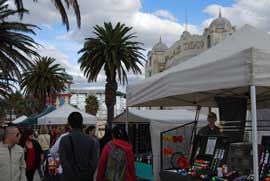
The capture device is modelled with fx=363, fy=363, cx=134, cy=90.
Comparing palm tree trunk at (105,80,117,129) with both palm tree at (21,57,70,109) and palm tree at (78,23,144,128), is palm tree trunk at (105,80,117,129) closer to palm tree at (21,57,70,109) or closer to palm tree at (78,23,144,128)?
palm tree at (78,23,144,128)

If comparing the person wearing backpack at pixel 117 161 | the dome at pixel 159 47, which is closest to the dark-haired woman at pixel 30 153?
the person wearing backpack at pixel 117 161

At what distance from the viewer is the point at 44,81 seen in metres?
35.5

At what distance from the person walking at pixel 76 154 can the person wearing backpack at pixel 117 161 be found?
0.23m

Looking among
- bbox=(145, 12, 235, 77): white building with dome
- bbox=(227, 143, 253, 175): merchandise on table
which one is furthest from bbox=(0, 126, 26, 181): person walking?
bbox=(145, 12, 235, 77): white building with dome

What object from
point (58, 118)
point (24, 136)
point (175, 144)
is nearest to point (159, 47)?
point (58, 118)

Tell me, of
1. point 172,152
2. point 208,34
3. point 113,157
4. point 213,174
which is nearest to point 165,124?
point 172,152

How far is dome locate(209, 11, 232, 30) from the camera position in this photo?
41425 mm

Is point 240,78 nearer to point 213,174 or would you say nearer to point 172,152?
point 213,174

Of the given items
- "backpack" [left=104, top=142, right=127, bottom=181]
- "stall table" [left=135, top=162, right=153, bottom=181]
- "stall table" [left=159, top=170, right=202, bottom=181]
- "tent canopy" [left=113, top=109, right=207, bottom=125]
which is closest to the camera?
"backpack" [left=104, top=142, right=127, bottom=181]

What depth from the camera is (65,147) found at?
175 inches

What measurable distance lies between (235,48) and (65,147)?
298 centimetres

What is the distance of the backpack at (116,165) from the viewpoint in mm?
4648

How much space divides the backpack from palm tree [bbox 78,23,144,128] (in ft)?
71.8

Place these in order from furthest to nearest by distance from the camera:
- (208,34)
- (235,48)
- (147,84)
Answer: (208,34) → (147,84) → (235,48)
